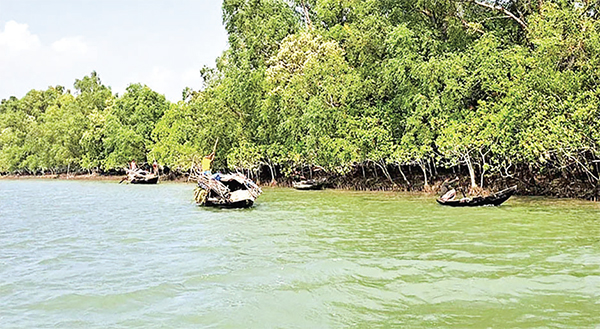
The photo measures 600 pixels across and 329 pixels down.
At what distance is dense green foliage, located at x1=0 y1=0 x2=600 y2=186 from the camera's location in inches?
755

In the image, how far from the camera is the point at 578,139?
17234 mm

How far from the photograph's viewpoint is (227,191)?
1942 centimetres

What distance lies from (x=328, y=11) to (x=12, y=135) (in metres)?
61.0

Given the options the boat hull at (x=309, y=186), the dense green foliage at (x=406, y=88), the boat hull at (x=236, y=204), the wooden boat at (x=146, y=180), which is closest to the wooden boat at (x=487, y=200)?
the dense green foliage at (x=406, y=88)

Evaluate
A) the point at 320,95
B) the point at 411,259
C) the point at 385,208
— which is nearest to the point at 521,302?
the point at 411,259

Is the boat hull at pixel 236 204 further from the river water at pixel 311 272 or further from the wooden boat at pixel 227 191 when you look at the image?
the river water at pixel 311 272

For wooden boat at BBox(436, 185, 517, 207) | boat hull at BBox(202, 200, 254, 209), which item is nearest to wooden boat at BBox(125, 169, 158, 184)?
boat hull at BBox(202, 200, 254, 209)

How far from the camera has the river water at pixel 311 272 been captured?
6133 millimetres

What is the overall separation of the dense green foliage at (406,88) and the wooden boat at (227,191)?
25.6 ft

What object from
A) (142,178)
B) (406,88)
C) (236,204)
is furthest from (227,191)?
(142,178)

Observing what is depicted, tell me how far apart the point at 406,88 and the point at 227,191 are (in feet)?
36.4

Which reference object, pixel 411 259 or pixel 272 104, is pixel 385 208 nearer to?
pixel 411 259

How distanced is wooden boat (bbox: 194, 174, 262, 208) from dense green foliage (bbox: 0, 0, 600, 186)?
7813 mm

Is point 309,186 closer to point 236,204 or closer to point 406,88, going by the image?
point 406,88
